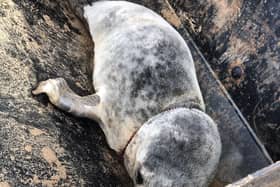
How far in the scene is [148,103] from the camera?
9.45 ft

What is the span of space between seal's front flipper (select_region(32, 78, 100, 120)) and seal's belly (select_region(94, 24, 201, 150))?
8cm

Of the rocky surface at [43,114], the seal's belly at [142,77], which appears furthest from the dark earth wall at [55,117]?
the seal's belly at [142,77]

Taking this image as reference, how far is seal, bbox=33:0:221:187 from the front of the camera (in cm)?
268

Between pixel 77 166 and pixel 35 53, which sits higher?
pixel 35 53

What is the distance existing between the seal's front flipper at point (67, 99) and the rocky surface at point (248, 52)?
1.09 metres

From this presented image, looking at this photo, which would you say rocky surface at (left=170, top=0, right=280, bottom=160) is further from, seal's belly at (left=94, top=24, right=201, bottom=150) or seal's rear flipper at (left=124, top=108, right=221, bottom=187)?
seal's rear flipper at (left=124, top=108, right=221, bottom=187)

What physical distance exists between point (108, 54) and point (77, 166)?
811 millimetres

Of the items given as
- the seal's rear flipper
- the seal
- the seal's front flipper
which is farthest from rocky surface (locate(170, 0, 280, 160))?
the seal's front flipper

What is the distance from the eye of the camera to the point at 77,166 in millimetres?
2551

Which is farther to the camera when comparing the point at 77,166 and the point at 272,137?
the point at 272,137

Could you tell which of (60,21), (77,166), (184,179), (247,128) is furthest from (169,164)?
(60,21)

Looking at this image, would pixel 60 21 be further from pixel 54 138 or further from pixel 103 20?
pixel 54 138

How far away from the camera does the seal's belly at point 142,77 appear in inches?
113

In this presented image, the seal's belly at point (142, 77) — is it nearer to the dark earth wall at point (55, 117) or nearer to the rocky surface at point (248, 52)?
the dark earth wall at point (55, 117)
